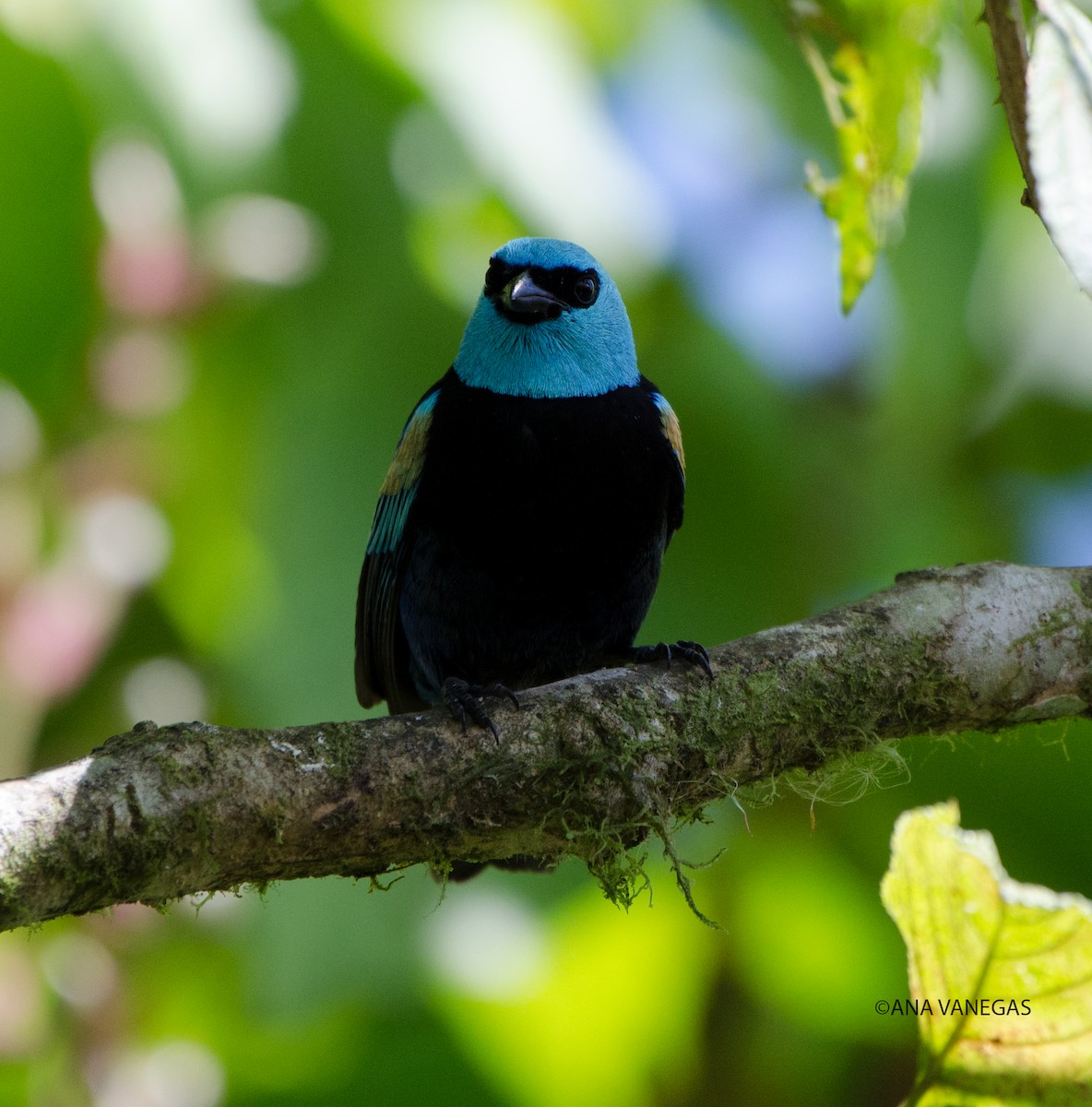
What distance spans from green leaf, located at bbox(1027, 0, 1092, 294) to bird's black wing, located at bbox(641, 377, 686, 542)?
80.2 inches

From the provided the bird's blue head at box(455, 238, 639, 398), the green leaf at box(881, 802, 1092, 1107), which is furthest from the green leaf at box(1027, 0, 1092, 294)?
the bird's blue head at box(455, 238, 639, 398)

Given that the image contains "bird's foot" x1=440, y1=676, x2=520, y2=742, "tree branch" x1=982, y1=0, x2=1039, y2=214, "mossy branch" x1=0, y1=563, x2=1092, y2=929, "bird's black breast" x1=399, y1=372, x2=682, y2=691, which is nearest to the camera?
"tree branch" x1=982, y1=0, x2=1039, y2=214

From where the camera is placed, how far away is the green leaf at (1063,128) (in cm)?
125

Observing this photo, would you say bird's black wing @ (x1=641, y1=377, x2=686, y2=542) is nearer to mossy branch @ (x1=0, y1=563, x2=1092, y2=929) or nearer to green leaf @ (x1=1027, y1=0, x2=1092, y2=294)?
mossy branch @ (x1=0, y1=563, x2=1092, y2=929)

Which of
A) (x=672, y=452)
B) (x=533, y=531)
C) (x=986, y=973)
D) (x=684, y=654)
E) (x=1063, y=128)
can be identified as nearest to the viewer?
(x=1063, y=128)

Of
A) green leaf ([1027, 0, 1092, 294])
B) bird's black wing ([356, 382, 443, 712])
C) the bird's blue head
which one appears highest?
green leaf ([1027, 0, 1092, 294])

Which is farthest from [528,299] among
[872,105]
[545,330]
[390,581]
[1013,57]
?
[1013,57]

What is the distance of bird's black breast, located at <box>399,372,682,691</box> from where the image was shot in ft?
10.6

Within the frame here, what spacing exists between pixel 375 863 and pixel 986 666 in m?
1.30

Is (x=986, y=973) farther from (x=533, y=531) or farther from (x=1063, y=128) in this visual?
(x=533, y=531)

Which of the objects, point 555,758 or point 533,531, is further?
point 533,531

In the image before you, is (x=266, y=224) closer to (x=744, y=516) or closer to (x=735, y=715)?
(x=744, y=516)

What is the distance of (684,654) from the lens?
267 cm

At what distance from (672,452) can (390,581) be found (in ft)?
2.78
